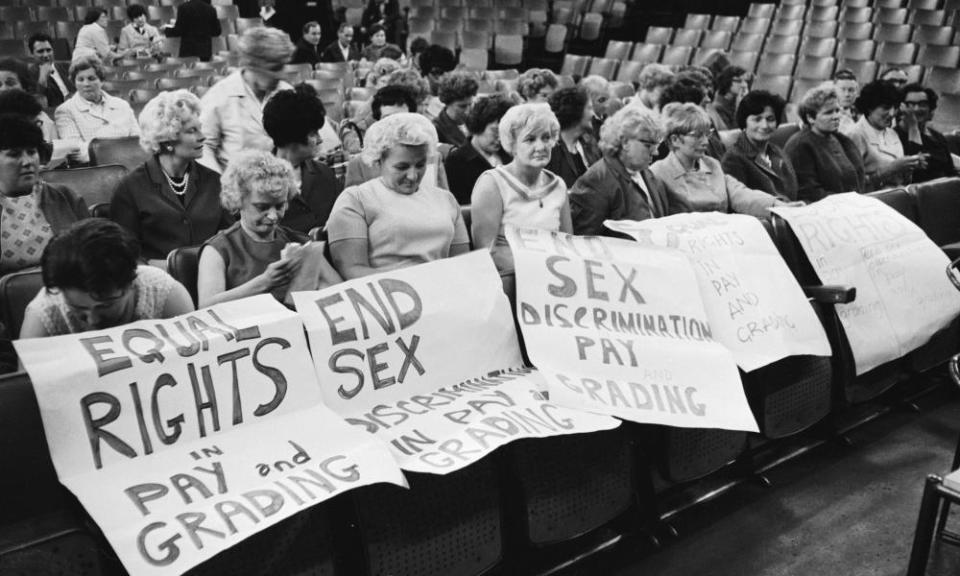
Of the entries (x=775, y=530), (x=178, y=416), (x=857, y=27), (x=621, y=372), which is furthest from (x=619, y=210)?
(x=857, y=27)

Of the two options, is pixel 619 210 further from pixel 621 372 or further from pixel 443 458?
pixel 443 458

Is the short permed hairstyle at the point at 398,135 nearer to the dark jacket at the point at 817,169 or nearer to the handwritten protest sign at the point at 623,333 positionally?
the handwritten protest sign at the point at 623,333

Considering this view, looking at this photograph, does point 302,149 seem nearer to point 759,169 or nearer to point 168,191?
point 168,191

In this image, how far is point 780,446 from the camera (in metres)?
3.47

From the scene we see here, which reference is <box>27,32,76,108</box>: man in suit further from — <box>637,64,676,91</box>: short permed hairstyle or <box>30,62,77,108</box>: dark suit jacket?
<box>637,64,676,91</box>: short permed hairstyle

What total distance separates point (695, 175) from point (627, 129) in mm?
635

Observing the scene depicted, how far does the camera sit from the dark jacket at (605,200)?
3.62 m

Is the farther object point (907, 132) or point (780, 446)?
point (907, 132)

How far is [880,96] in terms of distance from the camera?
5.47 metres

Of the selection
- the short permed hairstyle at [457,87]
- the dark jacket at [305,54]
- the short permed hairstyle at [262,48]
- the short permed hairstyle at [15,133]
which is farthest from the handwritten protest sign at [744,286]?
the dark jacket at [305,54]

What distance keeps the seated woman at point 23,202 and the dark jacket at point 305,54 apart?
638 centimetres

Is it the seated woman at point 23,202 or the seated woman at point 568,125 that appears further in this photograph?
the seated woman at point 568,125

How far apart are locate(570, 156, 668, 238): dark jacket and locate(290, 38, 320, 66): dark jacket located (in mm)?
6595

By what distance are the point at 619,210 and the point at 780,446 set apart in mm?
1172
